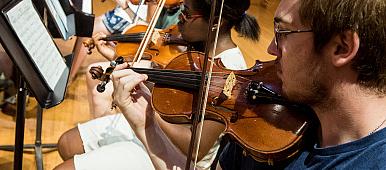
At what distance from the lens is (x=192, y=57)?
131 centimetres

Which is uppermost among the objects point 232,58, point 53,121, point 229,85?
point 229,85

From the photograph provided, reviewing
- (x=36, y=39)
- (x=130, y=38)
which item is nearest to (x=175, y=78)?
(x=36, y=39)

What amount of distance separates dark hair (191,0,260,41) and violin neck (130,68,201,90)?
0.40m

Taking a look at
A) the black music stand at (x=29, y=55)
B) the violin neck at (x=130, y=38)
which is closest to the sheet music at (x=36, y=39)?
the black music stand at (x=29, y=55)

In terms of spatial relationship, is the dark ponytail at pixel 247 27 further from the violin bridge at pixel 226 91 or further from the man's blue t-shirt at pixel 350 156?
the man's blue t-shirt at pixel 350 156

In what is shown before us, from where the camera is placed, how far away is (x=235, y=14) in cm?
161

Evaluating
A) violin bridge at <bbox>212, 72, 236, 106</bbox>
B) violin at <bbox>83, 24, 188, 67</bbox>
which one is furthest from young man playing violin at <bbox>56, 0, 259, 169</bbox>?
violin bridge at <bbox>212, 72, 236, 106</bbox>

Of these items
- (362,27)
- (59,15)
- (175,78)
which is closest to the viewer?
(362,27)

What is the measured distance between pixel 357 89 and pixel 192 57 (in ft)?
1.71

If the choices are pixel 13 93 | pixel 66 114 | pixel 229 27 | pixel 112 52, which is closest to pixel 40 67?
pixel 229 27

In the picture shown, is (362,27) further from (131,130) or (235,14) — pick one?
(131,130)

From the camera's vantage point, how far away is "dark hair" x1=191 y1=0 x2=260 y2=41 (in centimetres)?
159

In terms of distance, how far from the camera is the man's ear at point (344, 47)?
0.85 m

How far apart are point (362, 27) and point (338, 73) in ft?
0.31
